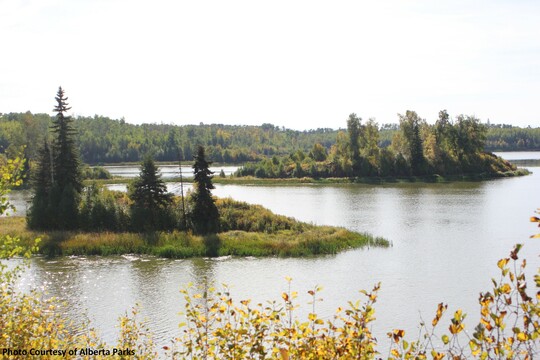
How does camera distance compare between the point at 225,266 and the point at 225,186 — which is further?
the point at 225,186

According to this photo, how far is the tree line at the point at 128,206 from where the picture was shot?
44.8 metres

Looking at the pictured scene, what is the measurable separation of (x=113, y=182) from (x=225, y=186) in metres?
21.2

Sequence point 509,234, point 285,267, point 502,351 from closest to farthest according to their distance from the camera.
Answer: point 502,351 < point 285,267 < point 509,234

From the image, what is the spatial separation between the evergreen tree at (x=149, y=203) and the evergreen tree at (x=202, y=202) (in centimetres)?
249

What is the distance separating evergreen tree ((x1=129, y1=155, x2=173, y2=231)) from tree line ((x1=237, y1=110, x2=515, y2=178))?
67.1 m

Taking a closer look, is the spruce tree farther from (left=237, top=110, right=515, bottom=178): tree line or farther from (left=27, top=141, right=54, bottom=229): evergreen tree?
(left=237, top=110, right=515, bottom=178): tree line

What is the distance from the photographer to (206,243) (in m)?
40.7

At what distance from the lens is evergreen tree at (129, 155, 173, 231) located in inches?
1777

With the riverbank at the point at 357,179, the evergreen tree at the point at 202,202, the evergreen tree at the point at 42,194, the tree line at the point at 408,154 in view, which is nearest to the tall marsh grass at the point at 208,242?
the evergreen tree at the point at 202,202

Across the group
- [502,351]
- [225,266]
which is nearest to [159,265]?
[225,266]

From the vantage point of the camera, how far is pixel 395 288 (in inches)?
1136

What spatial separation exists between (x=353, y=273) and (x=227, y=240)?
475 inches

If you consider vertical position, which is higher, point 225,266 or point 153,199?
point 153,199

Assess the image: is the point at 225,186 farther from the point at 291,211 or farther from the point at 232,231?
the point at 232,231
